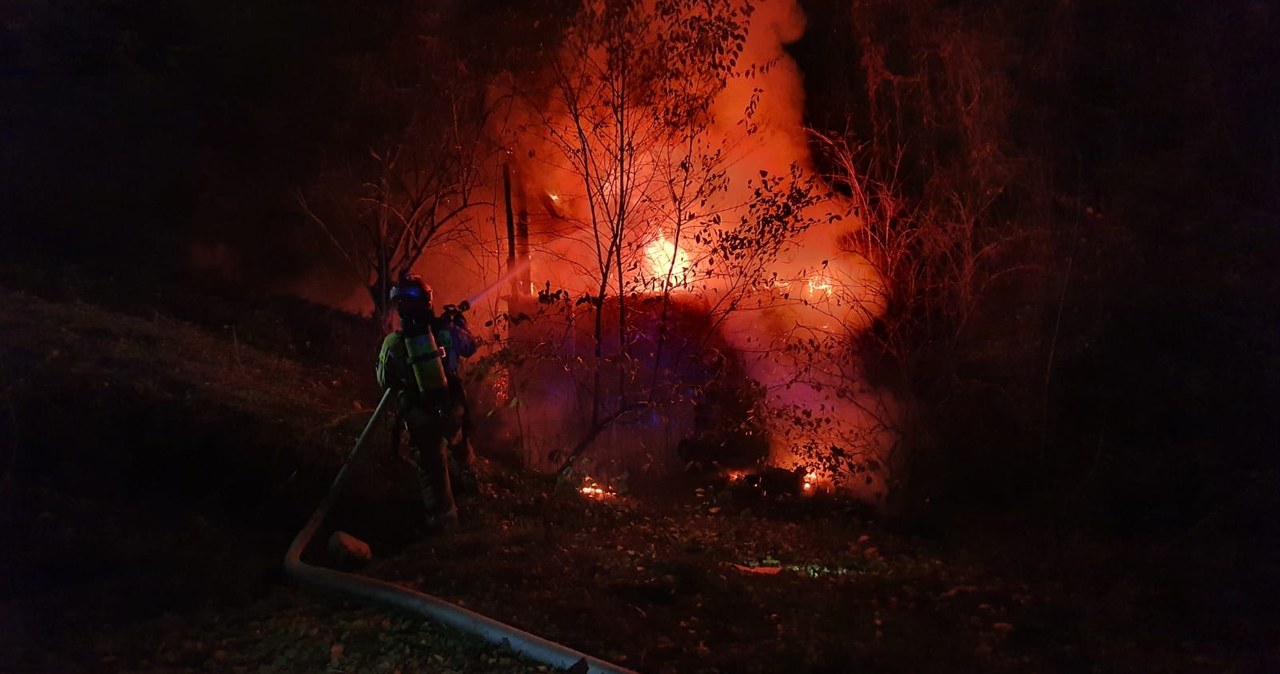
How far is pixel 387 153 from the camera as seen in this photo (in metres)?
10.9

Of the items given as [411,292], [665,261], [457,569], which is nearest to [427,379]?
[411,292]

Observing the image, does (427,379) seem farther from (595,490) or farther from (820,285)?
(820,285)

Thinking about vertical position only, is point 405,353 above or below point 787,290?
below

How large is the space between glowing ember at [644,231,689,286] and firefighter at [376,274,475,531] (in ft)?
8.86

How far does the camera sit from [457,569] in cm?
545

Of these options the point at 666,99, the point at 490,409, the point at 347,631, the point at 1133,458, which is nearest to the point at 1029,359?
the point at 1133,458

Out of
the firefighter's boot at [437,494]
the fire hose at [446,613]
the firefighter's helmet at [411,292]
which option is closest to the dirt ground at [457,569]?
the fire hose at [446,613]

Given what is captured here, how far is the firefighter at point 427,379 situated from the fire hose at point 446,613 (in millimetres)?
921

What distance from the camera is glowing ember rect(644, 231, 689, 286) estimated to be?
8469mm

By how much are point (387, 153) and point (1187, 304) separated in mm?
8830

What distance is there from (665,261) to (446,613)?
467 centimetres

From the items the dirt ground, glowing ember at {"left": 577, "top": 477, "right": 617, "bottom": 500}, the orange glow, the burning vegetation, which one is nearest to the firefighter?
the dirt ground

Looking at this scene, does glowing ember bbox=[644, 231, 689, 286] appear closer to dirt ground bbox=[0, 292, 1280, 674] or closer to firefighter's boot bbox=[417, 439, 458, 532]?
dirt ground bbox=[0, 292, 1280, 674]

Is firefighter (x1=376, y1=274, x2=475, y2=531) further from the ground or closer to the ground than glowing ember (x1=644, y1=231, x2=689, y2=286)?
closer to the ground
